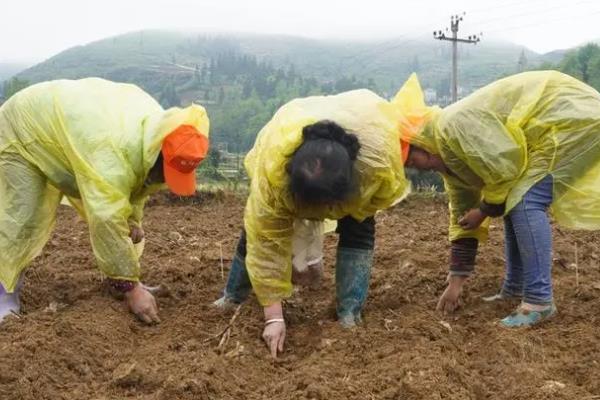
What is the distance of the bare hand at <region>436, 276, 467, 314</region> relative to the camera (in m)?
3.35

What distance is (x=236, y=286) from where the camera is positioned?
3.38 m

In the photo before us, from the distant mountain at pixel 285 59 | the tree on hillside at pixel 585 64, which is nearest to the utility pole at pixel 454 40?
the tree on hillside at pixel 585 64

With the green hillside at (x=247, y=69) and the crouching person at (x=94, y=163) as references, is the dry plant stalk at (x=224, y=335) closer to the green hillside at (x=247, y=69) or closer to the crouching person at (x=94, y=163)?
the crouching person at (x=94, y=163)

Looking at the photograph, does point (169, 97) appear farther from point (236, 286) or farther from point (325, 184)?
point (325, 184)

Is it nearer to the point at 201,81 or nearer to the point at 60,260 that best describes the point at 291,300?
the point at 60,260

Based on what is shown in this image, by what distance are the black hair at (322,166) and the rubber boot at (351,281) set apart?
608 mm

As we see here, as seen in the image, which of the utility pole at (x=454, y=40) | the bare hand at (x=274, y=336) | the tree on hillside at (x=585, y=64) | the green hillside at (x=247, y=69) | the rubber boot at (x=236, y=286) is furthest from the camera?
the green hillside at (x=247, y=69)

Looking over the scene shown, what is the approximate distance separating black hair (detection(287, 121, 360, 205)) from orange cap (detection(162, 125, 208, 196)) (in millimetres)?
679

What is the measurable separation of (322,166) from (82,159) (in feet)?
3.73

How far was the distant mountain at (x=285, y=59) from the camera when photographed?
61188 millimetres

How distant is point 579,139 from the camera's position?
2957 millimetres

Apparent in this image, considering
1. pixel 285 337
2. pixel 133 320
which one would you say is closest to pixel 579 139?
pixel 285 337

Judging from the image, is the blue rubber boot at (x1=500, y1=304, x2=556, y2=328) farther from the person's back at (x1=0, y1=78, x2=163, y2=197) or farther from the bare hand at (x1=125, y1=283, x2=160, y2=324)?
the person's back at (x1=0, y1=78, x2=163, y2=197)

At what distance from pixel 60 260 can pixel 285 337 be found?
193 cm
